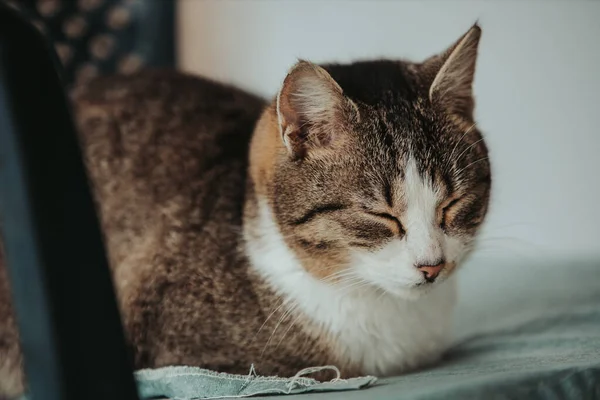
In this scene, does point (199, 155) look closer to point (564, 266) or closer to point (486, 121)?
point (486, 121)

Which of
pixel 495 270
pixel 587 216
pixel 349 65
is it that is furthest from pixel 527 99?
pixel 349 65

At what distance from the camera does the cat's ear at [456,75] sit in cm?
100

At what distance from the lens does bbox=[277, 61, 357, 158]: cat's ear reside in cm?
95

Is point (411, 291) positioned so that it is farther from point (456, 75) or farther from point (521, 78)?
point (521, 78)

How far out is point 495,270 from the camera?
1.57 metres

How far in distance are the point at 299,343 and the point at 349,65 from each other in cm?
47

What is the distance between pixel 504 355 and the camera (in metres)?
1.09

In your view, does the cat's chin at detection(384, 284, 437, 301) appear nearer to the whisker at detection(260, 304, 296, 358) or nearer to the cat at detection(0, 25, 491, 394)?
the cat at detection(0, 25, 491, 394)

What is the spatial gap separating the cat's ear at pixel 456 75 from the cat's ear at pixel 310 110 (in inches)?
5.9

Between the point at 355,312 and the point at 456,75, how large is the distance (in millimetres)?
398

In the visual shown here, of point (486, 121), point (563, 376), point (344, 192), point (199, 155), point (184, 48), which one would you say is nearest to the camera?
point (563, 376)

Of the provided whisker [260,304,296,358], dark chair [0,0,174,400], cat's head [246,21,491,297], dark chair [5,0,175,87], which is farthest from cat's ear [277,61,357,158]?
dark chair [5,0,175,87]

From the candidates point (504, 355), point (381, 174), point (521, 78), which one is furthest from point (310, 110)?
point (521, 78)

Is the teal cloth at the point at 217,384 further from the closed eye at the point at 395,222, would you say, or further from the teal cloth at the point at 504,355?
the closed eye at the point at 395,222
